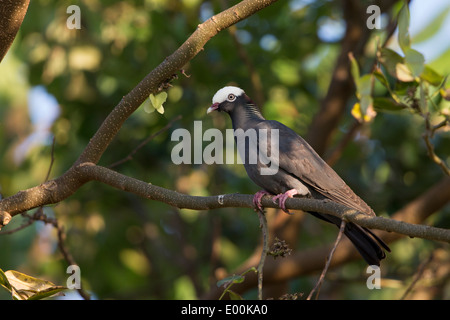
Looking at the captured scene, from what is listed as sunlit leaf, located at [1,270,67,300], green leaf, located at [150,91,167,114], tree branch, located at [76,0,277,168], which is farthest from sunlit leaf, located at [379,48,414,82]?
sunlit leaf, located at [1,270,67,300]

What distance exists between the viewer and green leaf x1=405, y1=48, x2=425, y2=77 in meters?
3.12

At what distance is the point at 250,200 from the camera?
2.68m

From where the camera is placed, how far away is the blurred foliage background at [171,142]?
17.0ft

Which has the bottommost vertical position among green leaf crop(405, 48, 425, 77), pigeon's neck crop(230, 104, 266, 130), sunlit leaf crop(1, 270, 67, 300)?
sunlit leaf crop(1, 270, 67, 300)

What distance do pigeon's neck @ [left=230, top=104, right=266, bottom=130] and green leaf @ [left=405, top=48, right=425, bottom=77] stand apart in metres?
1.12

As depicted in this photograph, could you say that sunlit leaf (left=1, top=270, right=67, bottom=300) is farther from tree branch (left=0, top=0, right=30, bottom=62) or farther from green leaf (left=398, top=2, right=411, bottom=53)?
green leaf (left=398, top=2, right=411, bottom=53)

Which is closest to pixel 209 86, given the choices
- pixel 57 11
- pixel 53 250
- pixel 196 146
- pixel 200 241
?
pixel 196 146

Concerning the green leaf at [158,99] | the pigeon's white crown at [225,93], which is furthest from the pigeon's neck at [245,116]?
the green leaf at [158,99]

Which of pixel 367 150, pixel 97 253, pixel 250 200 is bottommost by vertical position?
pixel 250 200

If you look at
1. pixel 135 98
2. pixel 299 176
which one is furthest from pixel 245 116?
pixel 135 98

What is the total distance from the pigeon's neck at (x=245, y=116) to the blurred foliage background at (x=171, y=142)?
2.94ft

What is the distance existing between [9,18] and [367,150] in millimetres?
4065

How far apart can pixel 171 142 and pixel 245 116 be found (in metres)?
1.44
